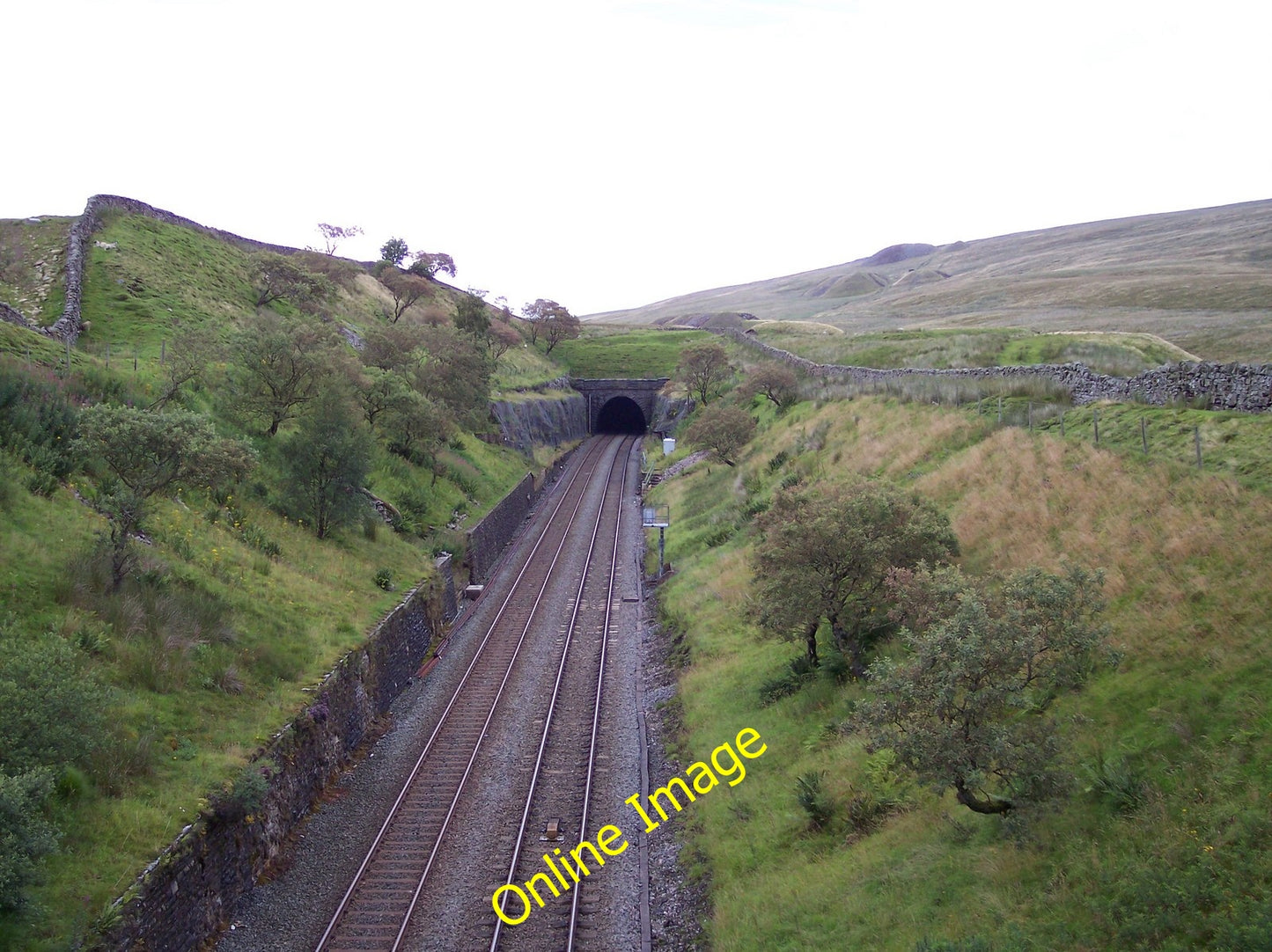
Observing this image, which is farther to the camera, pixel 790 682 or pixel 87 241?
pixel 87 241

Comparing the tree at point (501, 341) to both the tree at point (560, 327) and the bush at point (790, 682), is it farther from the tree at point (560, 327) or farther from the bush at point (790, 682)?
the bush at point (790, 682)

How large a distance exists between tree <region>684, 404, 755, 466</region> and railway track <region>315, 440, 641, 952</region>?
38.9 ft

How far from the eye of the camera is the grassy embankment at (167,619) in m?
11.6

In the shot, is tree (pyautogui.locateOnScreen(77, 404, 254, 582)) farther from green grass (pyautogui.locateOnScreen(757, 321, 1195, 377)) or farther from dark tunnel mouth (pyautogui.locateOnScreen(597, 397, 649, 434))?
dark tunnel mouth (pyautogui.locateOnScreen(597, 397, 649, 434))

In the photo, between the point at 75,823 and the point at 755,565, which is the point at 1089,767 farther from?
the point at 75,823

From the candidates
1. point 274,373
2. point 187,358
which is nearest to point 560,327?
point 274,373

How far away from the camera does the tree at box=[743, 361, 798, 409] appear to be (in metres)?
48.9

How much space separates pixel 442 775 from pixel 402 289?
6067cm

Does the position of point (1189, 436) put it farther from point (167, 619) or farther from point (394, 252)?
point (394, 252)

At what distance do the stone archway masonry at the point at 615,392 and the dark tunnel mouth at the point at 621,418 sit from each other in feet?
7.81

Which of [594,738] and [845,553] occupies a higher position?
[845,553]

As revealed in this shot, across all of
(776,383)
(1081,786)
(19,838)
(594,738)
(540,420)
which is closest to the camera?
(19,838)

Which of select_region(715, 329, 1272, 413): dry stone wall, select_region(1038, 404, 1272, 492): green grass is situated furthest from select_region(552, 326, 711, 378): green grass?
select_region(1038, 404, 1272, 492): green grass

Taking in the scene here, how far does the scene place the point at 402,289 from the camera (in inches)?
2785
